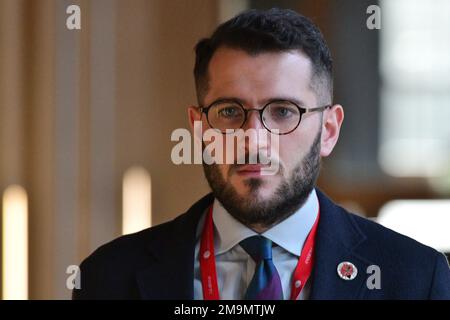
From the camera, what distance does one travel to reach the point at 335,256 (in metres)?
0.80

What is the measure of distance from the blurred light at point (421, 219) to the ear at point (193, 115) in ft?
0.99

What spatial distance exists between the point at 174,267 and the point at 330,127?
0.28 m

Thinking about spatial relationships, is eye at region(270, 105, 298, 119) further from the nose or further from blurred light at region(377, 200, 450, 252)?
blurred light at region(377, 200, 450, 252)

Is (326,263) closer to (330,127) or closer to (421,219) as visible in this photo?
(330,127)

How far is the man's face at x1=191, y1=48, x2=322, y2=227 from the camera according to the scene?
0.79m

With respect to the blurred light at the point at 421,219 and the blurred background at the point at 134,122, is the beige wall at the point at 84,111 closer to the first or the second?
the blurred background at the point at 134,122

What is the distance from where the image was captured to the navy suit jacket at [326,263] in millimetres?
799

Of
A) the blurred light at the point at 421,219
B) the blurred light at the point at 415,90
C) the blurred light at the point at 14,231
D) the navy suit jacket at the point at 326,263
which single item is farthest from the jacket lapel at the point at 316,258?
the blurred light at the point at 14,231

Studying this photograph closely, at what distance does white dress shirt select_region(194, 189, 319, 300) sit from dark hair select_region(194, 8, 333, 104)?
0.50 ft

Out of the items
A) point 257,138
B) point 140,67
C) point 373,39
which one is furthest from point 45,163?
point 373,39

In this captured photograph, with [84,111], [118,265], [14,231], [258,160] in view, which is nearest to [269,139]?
[258,160]

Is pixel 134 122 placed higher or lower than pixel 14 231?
higher

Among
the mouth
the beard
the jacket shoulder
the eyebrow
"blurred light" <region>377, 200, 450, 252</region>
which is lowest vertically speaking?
the jacket shoulder

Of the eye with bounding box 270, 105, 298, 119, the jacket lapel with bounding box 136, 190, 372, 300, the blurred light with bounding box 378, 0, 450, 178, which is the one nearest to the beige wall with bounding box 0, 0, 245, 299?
the jacket lapel with bounding box 136, 190, 372, 300
